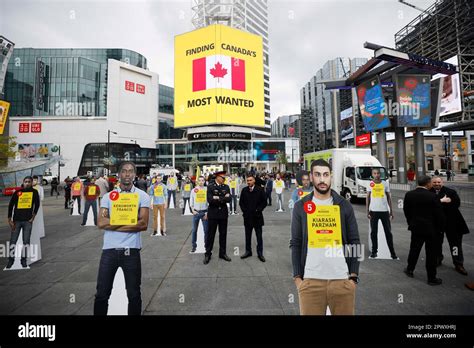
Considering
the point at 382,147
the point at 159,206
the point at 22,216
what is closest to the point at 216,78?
the point at 382,147

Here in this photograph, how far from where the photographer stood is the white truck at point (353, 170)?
13.2 meters

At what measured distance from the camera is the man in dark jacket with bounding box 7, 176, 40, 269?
4.68 meters

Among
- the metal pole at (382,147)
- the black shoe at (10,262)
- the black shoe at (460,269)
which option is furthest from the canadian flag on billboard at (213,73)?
the black shoe at (460,269)

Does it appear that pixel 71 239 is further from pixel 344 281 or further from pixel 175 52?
pixel 175 52

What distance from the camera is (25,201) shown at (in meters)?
4.79

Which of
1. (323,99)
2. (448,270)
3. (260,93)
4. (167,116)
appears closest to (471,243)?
(448,270)

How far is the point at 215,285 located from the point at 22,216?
4.59 metres

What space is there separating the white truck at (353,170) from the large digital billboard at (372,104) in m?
10.7

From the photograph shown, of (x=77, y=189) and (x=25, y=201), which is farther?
(x=77, y=189)

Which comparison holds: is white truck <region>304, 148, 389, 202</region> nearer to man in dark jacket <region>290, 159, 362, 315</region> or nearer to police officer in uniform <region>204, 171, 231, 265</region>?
police officer in uniform <region>204, 171, 231, 265</region>

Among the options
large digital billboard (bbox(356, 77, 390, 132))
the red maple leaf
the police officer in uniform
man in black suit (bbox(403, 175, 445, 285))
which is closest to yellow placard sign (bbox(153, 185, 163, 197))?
the police officer in uniform

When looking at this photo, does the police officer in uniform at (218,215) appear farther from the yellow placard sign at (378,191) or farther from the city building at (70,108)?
the city building at (70,108)

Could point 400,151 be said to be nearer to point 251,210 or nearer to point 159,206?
point 251,210
